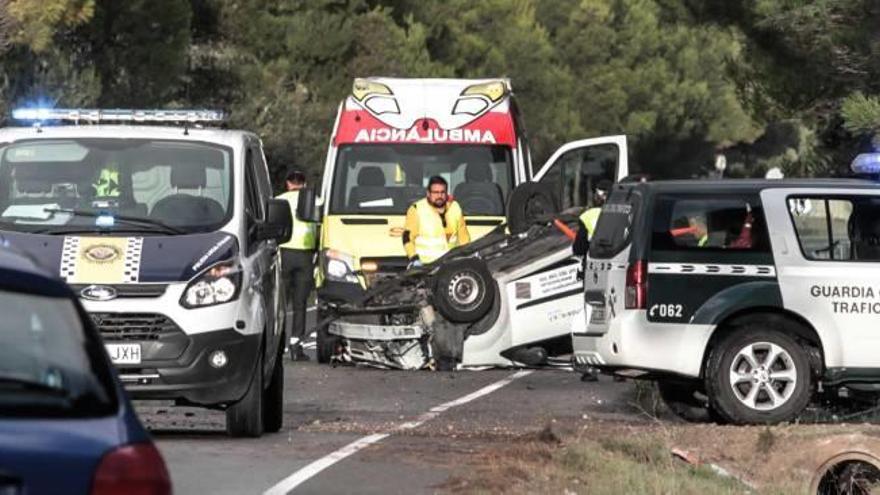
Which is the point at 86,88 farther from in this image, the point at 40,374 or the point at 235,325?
the point at 40,374

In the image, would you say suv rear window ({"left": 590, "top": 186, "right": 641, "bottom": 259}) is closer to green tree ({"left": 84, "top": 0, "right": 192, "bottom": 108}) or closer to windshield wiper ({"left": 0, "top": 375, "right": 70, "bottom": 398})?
windshield wiper ({"left": 0, "top": 375, "right": 70, "bottom": 398})

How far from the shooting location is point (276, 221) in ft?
43.0

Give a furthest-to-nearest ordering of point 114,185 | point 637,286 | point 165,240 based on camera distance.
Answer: point 637,286
point 114,185
point 165,240

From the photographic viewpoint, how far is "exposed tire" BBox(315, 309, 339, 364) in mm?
18859

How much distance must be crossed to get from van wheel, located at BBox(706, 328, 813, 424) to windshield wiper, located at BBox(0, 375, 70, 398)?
→ 30.0 ft

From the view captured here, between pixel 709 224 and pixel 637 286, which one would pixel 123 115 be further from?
pixel 709 224

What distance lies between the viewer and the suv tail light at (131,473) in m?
4.99

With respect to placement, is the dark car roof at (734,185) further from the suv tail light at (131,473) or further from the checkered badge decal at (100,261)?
the suv tail light at (131,473)

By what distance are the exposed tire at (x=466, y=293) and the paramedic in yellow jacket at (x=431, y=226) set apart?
1.24 m

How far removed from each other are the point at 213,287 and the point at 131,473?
23.4 ft

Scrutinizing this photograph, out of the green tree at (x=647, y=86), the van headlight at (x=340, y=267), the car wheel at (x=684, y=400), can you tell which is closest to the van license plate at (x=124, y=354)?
the car wheel at (x=684, y=400)

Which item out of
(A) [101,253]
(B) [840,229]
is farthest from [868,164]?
(A) [101,253]

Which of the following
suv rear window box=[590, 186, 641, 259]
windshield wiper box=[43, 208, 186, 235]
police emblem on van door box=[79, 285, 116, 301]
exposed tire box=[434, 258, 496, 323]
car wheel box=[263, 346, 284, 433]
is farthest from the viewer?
exposed tire box=[434, 258, 496, 323]

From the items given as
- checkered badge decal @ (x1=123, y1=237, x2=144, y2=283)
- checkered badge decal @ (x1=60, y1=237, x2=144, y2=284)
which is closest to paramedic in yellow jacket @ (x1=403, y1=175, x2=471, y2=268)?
checkered badge decal @ (x1=123, y1=237, x2=144, y2=283)
